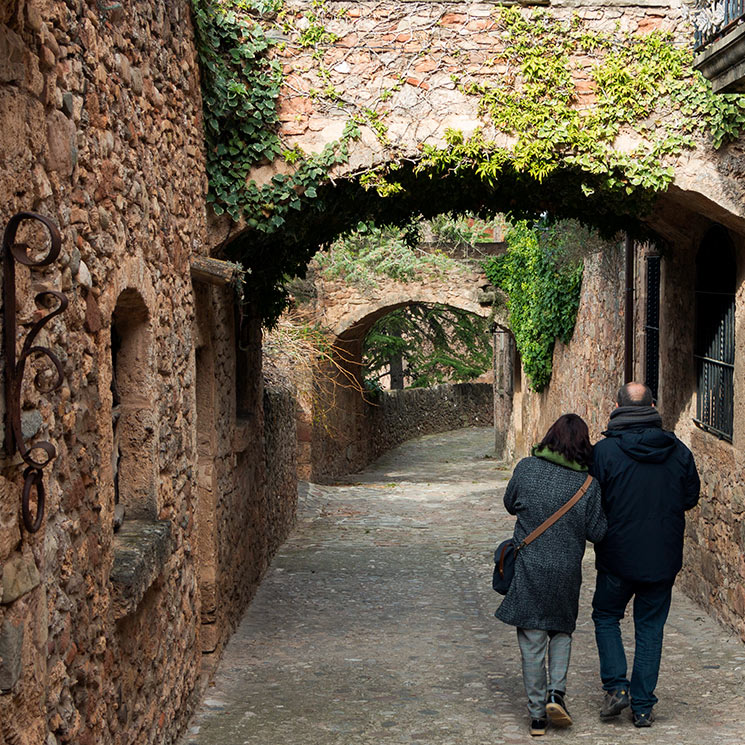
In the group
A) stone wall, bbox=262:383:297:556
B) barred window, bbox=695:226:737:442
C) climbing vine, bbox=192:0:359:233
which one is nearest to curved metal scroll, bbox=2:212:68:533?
climbing vine, bbox=192:0:359:233

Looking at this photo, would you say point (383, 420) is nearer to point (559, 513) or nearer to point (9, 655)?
point (559, 513)

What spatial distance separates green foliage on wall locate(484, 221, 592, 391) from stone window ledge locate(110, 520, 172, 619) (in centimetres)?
732

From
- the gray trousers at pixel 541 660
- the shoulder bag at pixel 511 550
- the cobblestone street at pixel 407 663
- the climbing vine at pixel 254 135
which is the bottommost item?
the cobblestone street at pixel 407 663

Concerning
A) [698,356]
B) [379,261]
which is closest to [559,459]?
[698,356]

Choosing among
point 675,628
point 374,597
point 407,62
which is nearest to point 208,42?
point 407,62

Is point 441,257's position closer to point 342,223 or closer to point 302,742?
point 342,223

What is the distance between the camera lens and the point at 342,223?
7.41 meters

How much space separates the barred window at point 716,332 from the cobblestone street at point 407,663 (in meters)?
1.46

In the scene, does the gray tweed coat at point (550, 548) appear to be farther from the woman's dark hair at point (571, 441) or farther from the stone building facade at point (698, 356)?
the stone building facade at point (698, 356)

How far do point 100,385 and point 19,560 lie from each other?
112cm

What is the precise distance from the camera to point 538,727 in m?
5.08

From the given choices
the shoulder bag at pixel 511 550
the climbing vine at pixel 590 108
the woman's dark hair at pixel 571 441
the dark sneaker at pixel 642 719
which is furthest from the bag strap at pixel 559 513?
the climbing vine at pixel 590 108

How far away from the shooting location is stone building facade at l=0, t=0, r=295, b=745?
8.85ft

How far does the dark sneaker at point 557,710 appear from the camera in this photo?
502cm
